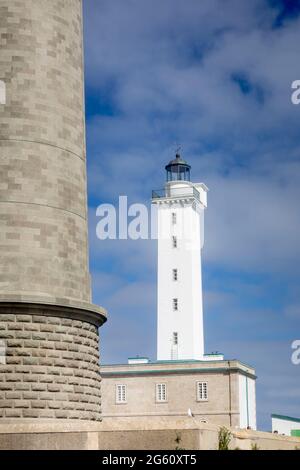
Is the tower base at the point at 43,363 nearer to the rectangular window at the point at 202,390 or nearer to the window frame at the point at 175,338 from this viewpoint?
the rectangular window at the point at 202,390

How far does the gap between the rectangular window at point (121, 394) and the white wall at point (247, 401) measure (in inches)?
375

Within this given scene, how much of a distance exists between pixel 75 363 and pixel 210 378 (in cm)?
4434

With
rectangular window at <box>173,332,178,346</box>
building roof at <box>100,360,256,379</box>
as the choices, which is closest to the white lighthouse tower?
rectangular window at <box>173,332,178,346</box>

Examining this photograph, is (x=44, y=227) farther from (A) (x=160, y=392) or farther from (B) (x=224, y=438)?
(A) (x=160, y=392)

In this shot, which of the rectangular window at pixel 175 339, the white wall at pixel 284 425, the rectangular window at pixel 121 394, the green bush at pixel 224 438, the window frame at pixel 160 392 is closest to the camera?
the green bush at pixel 224 438

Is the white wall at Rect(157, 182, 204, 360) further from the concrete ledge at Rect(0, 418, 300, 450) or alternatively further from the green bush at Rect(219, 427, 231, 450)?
the concrete ledge at Rect(0, 418, 300, 450)

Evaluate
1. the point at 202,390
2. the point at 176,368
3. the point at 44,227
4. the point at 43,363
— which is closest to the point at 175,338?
the point at 176,368

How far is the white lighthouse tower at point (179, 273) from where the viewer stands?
77.3m

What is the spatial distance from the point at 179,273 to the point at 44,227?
174ft

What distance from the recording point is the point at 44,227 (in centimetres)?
2652

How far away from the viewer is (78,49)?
29.4m

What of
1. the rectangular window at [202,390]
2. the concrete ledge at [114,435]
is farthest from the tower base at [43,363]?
the rectangular window at [202,390]

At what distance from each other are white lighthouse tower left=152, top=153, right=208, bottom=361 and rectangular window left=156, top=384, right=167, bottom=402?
20.3 ft
